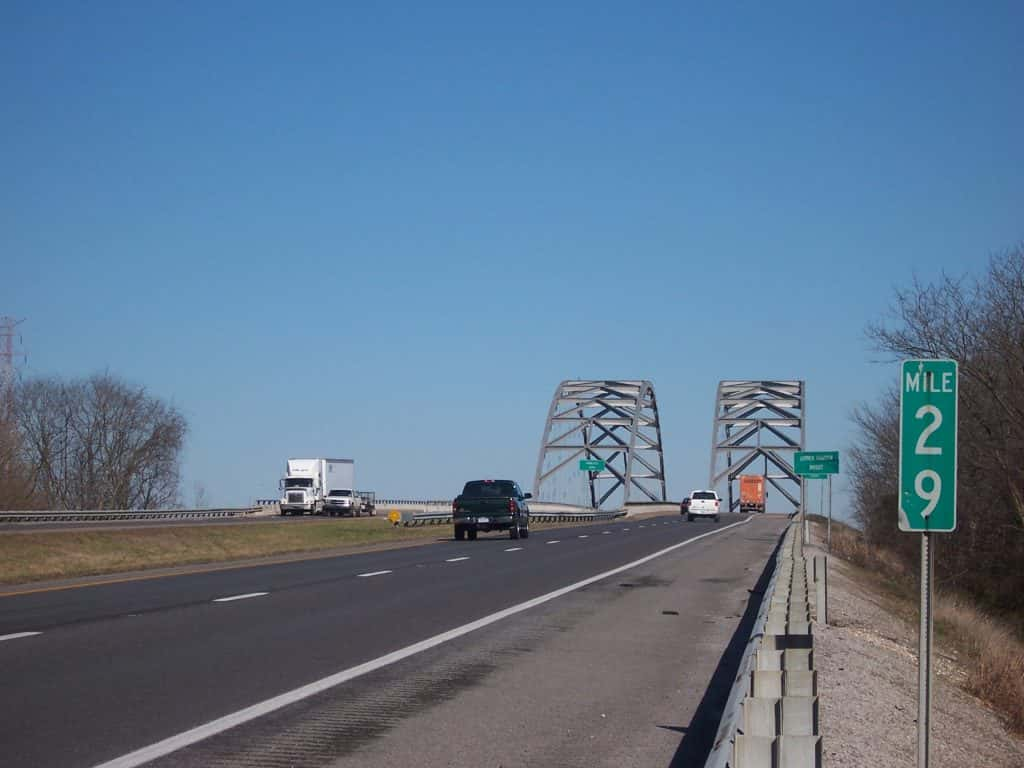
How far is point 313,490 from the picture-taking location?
75.6 metres

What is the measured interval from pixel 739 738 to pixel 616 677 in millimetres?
6242

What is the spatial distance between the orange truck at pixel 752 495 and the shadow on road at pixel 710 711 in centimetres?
11123

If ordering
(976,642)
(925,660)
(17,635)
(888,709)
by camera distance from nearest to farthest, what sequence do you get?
1. (925,660)
2. (888,709)
3. (17,635)
4. (976,642)

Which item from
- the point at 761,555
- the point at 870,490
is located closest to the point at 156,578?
the point at 761,555

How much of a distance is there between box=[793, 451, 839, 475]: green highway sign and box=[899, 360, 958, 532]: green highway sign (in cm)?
3527

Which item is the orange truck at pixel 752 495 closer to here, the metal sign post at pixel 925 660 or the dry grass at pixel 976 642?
the dry grass at pixel 976 642

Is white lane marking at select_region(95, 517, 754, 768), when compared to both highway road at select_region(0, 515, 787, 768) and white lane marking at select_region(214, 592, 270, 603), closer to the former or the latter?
highway road at select_region(0, 515, 787, 768)

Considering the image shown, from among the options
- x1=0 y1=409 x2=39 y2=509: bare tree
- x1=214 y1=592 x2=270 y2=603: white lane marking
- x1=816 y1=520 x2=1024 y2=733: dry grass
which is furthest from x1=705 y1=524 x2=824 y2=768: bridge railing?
x1=0 y1=409 x2=39 y2=509: bare tree

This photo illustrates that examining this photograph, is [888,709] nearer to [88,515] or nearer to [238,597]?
[238,597]

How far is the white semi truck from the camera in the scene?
7500 centimetres

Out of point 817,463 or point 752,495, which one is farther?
point 752,495

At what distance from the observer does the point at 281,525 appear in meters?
50.6

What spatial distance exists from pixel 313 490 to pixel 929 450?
232ft

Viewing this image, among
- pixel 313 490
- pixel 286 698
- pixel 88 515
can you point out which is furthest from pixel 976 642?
pixel 313 490
